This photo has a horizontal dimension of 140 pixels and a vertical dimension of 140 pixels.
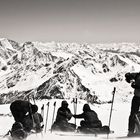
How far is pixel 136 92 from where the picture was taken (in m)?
12.7

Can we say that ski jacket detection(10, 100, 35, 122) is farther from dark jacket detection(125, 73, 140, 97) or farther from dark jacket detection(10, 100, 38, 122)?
dark jacket detection(125, 73, 140, 97)

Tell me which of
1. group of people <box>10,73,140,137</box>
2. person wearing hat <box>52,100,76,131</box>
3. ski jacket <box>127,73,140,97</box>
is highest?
ski jacket <box>127,73,140,97</box>

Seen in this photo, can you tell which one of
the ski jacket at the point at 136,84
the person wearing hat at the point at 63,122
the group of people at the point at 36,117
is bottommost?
the person wearing hat at the point at 63,122

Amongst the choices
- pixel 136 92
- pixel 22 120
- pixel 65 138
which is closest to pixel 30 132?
pixel 22 120

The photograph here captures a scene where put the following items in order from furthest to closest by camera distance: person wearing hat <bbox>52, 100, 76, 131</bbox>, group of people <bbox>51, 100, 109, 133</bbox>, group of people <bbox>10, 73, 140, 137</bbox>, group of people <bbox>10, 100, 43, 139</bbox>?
1. person wearing hat <bbox>52, 100, 76, 131</bbox>
2. group of people <bbox>51, 100, 109, 133</bbox>
3. group of people <bbox>10, 73, 140, 137</bbox>
4. group of people <bbox>10, 100, 43, 139</bbox>

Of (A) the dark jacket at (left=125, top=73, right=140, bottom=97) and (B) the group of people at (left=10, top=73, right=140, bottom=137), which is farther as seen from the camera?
(A) the dark jacket at (left=125, top=73, right=140, bottom=97)

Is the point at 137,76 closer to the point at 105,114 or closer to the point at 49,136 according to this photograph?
the point at 49,136

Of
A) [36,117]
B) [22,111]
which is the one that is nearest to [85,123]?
[36,117]

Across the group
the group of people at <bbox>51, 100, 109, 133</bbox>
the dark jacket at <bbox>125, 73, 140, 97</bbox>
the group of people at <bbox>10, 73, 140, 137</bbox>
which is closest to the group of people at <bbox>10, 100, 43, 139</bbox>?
the group of people at <bbox>10, 73, 140, 137</bbox>

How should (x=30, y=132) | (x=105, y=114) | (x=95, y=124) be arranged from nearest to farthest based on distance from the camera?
1. (x=30, y=132)
2. (x=95, y=124)
3. (x=105, y=114)

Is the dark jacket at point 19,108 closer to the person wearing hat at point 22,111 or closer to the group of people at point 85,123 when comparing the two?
the person wearing hat at point 22,111

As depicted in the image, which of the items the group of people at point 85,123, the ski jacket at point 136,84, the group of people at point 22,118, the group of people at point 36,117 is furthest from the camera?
the group of people at point 85,123

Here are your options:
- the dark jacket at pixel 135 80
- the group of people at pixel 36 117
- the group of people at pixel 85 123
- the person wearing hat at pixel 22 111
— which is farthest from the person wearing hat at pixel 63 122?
the dark jacket at pixel 135 80

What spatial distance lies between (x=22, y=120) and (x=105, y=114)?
17.3 meters
